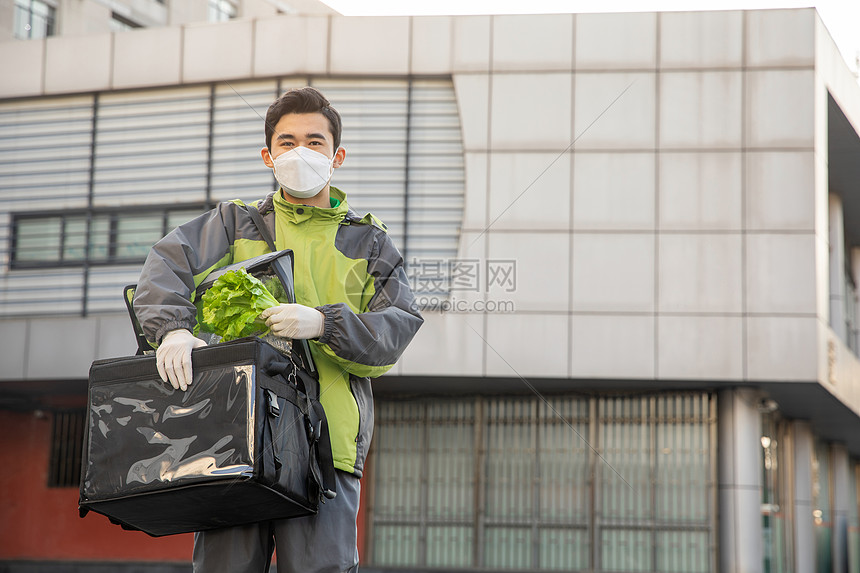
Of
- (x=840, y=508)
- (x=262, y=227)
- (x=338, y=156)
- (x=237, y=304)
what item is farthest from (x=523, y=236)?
(x=237, y=304)

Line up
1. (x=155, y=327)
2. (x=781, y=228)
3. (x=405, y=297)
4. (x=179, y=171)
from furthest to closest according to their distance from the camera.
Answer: (x=179, y=171) → (x=781, y=228) → (x=405, y=297) → (x=155, y=327)

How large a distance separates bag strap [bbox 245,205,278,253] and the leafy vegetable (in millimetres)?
347

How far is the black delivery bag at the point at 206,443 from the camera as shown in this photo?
2.76 metres

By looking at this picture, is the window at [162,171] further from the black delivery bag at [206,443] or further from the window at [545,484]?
the black delivery bag at [206,443]

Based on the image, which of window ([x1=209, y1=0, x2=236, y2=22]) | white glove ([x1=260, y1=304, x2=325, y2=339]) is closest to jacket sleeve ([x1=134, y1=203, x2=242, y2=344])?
white glove ([x1=260, y1=304, x2=325, y2=339])

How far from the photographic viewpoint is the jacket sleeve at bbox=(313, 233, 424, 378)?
10.0ft

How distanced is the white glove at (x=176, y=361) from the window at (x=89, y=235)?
43.2 ft

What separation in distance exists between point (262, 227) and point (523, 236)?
11672 mm

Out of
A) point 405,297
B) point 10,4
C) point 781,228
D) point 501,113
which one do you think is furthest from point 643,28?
point 10,4

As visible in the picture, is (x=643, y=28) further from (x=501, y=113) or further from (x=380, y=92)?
(x=380, y=92)

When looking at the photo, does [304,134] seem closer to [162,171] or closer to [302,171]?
[302,171]

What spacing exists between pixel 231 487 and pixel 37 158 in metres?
15.1

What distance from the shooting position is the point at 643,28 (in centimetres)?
1505

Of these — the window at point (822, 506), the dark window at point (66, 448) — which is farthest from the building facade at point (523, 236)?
the window at point (822, 506)
